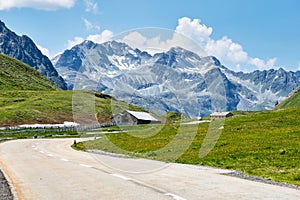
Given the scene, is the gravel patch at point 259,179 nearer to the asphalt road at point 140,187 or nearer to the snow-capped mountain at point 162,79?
A: the asphalt road at point 140,187

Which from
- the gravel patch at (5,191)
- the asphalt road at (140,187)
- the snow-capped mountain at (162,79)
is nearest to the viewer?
the asphalt road at (140,187)

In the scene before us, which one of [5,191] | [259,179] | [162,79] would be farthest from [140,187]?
[162,79]

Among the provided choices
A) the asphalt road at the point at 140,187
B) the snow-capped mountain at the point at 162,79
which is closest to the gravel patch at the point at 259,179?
the asphalt road at the point at 140,187

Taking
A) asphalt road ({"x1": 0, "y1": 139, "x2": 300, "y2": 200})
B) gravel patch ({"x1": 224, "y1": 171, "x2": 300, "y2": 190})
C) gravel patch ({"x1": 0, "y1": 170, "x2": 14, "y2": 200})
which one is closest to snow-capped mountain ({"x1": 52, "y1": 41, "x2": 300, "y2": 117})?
asphalt road ({"x1": 0, "y1": 139, "x2": 300, "y2": 200})

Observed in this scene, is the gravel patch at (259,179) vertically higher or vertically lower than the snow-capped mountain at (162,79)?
lower

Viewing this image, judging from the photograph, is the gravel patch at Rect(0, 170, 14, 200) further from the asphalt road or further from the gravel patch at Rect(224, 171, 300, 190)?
the gravel patch at Rect(224, 171, 300, 190)

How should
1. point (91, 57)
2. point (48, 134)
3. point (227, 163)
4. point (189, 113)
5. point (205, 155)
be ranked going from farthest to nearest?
point (48, 134) → point (205, 155) → point (227, 163) → point (91, 57) → point (189, 113)

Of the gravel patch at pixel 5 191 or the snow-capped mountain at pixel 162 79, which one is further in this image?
the snow-capped mountain at pixel 162 79

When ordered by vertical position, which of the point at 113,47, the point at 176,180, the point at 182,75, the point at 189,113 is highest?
the point at 113,47

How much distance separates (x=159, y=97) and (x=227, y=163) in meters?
8.94

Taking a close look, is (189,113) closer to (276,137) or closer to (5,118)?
(276,137)

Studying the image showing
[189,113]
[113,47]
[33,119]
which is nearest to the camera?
[189,113]

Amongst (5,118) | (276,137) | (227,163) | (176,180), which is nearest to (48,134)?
(5,118)

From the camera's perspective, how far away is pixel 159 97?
2270 cm
